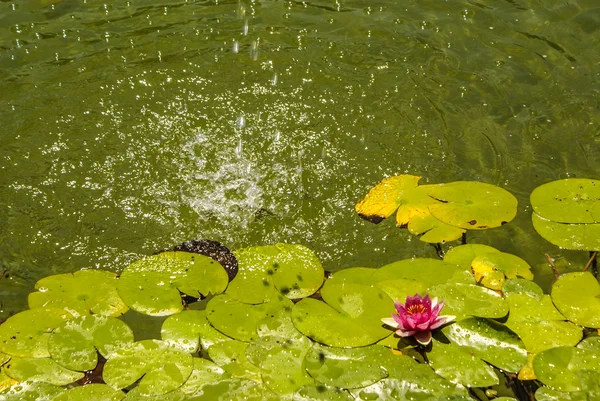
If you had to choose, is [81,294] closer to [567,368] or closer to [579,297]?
[567,368]

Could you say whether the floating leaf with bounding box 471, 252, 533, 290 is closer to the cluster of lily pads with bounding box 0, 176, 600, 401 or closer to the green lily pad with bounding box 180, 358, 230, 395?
the cluster of lily pads with bounding box 0, 176, 600, 401

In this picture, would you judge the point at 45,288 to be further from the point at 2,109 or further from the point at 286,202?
the point at 2,109

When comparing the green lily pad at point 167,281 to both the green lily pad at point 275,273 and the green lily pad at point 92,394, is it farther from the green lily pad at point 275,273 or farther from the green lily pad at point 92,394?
the green lily pad at point 92,394

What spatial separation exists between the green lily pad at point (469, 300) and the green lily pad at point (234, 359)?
2.16 feet

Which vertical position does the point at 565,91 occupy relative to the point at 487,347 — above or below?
above

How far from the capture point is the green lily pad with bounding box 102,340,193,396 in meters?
1.94

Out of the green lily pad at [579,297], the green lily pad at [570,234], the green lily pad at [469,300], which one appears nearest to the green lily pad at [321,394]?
the green lily pad at [469,300]

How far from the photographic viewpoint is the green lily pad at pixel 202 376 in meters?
1.94

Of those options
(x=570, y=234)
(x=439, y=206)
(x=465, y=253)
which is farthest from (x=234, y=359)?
(x=570, y=234)

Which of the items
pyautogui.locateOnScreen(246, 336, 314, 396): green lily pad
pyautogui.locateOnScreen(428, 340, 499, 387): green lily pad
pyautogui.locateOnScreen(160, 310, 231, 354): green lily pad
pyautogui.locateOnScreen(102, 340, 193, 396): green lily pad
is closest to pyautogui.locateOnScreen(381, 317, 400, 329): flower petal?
pyautogui.locateOnScreen(428, 340, 499, 387): green lily pad

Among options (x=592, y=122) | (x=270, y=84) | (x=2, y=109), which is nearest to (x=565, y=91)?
(x=592, y=122)

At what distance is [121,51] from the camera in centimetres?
346

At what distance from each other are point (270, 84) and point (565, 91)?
147 centimetres

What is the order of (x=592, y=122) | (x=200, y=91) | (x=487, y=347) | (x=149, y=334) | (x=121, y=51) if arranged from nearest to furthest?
(x=487, y=347) < (x=149, y=334) < (x=592, y=122) < (x=200, y=91) < (x=121, y=51)
